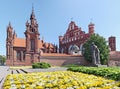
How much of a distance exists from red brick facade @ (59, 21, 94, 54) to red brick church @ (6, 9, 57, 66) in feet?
49.4

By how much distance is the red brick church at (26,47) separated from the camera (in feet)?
175

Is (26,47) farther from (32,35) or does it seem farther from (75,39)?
(75,39)

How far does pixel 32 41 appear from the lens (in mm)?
55688

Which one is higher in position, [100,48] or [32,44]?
[32,44]

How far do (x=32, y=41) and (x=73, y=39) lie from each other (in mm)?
19584

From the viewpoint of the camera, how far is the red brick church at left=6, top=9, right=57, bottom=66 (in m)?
53.3

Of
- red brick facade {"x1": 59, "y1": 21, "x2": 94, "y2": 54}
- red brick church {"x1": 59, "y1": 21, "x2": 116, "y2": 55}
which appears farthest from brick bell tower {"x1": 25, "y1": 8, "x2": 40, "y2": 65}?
red brick facade {"x1": 59, "y1": 21, "x2": 94, "y2": 54}

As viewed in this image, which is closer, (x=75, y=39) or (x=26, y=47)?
(x=26, y=47)

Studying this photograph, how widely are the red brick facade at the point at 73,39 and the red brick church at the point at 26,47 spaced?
1505 cm

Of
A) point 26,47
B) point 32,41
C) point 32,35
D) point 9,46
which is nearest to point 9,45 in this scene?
point 9,46

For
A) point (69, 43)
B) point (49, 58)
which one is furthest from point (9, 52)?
point (69, 43)

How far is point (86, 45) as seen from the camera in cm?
5166

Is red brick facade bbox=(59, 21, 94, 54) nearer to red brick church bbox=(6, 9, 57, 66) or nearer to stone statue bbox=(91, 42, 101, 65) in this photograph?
red brick church bbox=(6, 9, 57, 66)

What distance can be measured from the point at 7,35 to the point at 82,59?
23264mm
